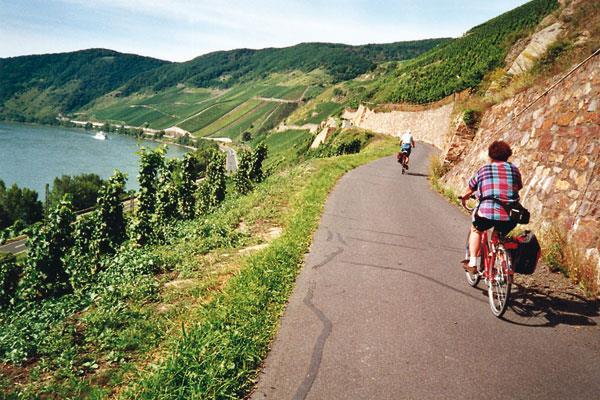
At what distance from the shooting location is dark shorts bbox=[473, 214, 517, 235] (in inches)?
199

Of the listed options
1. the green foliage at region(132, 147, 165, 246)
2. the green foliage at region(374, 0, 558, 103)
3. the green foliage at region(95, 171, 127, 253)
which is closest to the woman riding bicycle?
the green foliage at region(132, 147, 165, 246)

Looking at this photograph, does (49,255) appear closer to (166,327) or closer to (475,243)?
(166,327)

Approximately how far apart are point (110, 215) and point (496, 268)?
1997 centimetres

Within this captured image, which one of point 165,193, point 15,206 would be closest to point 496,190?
point 165,193

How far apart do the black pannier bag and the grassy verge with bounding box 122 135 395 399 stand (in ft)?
10.4

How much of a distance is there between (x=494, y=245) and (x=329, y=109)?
449ft

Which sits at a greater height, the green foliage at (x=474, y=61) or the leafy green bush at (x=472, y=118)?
the green foliage at (x=474, y=61)

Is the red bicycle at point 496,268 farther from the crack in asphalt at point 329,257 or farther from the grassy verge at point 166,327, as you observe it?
the grassy verge at point 166,327

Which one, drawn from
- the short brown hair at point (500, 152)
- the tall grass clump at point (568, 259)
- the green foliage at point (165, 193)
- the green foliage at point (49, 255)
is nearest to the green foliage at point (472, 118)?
the tall grass clump at point (568, 259)

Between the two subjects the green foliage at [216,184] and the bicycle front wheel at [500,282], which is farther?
the green foliage at [216,184]

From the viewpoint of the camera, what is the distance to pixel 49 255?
1903cm

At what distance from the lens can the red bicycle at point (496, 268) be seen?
479cm

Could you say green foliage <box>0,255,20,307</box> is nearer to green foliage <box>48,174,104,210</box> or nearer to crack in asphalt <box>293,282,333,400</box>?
A: crack in asphalt <box>293,282,333,400</box>

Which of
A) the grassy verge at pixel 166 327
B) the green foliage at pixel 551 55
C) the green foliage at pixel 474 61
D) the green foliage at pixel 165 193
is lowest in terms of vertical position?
the green foliage at pixel 165 193
